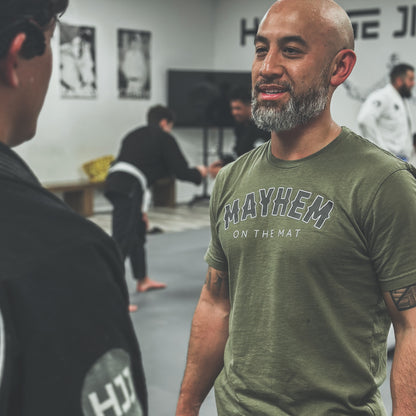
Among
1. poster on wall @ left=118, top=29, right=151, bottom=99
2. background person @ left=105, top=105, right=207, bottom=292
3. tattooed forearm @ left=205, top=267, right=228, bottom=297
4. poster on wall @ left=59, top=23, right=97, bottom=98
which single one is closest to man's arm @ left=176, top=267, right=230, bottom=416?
tattooed forearm @ left=205, top=267, right=228, bottom=297

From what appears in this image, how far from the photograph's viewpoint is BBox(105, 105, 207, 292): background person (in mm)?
4086

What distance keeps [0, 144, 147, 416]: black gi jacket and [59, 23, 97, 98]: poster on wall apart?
7.26 metres

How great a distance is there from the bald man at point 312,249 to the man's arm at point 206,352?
5 cm

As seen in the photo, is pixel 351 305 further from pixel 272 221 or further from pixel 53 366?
pixel 53 366

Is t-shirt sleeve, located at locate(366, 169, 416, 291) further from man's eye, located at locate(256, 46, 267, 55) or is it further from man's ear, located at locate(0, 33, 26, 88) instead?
man's ear, located at locate(0, 33, 26, 88)

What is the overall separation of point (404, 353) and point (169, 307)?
10.1ft

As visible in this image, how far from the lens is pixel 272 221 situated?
121cm

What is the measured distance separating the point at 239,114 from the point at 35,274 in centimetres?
380

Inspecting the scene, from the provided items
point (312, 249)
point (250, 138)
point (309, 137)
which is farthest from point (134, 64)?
point (312, 249)

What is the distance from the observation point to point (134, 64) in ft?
26.8

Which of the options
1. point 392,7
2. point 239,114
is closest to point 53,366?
point 239,114

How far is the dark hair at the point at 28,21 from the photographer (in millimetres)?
557

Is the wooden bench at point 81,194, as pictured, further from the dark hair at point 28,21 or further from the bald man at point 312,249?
the dark hair at point 28,21

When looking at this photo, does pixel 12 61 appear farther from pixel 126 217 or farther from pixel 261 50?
pixel 126 217
